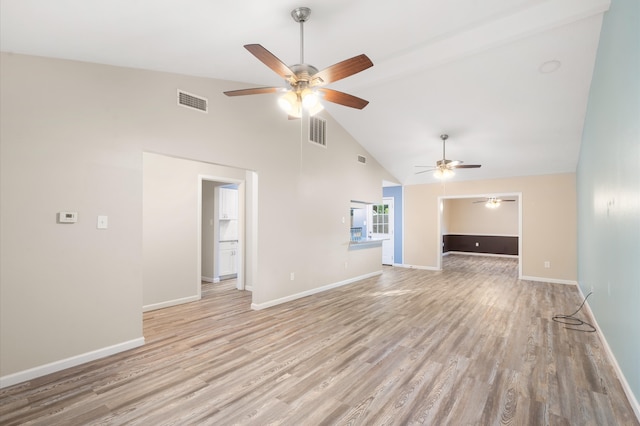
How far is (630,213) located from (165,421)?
3.65 metres

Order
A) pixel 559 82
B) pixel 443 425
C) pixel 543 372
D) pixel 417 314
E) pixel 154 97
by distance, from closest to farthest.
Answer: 1. pixel 443 425
2. pixel 543 372
3. pixel 154 97
4. pixel 559 82
5. pixel 417 314

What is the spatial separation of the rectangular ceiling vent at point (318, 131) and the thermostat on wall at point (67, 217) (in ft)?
12.1

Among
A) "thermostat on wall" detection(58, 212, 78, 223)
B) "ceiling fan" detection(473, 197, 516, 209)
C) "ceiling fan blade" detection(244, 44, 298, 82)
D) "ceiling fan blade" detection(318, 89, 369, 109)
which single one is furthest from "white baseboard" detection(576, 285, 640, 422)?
"ceiling fan" detection(473, 197, 516, 209)

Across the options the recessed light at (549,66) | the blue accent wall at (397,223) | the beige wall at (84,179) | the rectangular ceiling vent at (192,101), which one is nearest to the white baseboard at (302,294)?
the beige wall at (84,179)

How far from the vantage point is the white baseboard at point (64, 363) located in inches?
96.9

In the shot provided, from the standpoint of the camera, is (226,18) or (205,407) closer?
(205,407)

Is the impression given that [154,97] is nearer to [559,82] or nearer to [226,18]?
[226,18]

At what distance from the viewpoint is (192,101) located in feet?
12.1

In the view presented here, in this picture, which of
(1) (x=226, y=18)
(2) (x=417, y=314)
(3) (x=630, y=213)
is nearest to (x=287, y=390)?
(2) (x=417, y=314)

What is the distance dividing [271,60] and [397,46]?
1.95 metres

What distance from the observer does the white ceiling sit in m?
2.33

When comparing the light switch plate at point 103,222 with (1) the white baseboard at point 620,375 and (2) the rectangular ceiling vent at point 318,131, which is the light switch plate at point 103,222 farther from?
(1) the white baseboard at point 620,375

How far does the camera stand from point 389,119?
567cm

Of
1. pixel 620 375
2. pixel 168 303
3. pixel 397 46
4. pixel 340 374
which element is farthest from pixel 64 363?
pixel 620 375
